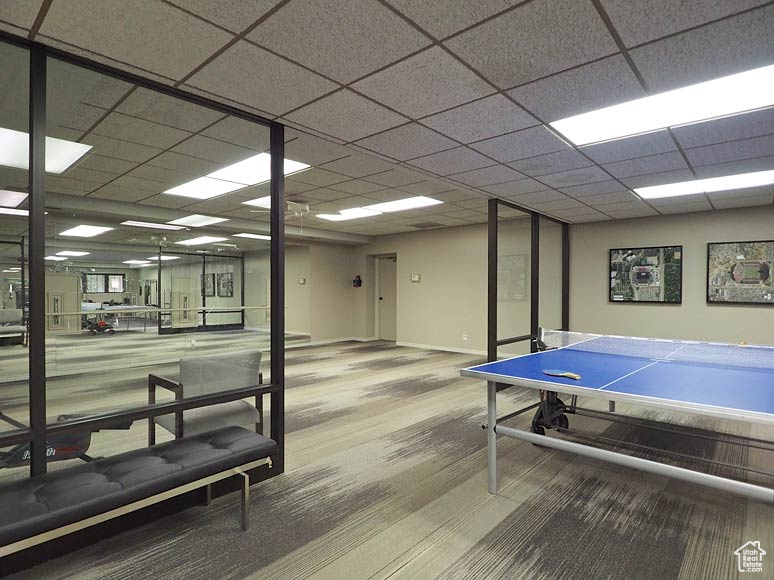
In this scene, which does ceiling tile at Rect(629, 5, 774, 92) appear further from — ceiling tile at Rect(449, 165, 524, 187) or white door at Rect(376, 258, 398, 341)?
white door at Rect(376, 258, 398, 341)

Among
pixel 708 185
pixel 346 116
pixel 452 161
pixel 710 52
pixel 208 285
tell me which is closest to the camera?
pixel 710 52

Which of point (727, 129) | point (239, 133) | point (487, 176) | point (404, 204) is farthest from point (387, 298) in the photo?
point (727, 129)

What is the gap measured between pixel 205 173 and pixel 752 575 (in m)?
5.07

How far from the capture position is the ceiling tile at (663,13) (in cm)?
167

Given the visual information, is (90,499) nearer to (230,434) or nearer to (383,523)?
(230,434)

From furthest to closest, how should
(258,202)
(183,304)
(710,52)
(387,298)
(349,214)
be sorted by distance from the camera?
(387,298) < (349,214) < (258,202) < (183,304) < (710,52)

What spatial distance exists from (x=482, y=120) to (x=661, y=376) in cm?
199

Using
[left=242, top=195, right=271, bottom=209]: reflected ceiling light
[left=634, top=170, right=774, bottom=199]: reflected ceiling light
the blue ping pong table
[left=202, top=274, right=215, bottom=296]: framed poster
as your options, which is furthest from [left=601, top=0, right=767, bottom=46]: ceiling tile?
[left=202, top=274, right=215, bottom=296]: framed poster

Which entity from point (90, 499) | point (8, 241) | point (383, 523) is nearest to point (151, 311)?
point (8, 241)

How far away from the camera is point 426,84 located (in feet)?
7.81

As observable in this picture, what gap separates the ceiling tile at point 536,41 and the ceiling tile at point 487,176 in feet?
5.93

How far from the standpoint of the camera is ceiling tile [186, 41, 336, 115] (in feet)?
6.92

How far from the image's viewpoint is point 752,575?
194cm

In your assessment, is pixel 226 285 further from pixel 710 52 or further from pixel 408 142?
pixel 710 52
